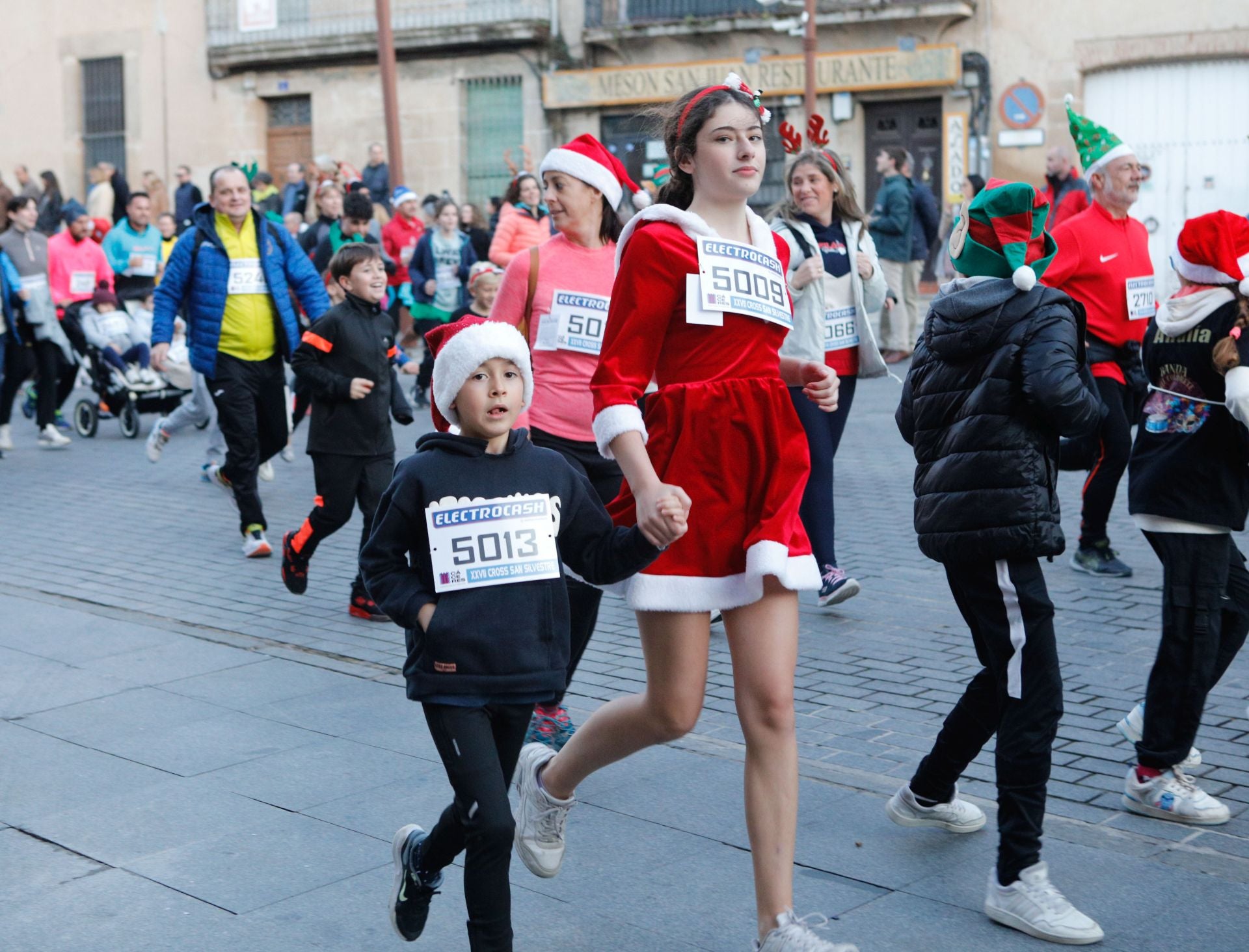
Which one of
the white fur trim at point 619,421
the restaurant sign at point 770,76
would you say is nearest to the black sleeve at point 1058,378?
the white fur trim at point 619,421

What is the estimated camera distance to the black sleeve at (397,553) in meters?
3.45

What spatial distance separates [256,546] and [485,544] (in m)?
5.81

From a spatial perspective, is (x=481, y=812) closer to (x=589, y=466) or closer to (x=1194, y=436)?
(x=589, y=466)

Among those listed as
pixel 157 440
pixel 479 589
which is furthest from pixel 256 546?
pixel 479 589

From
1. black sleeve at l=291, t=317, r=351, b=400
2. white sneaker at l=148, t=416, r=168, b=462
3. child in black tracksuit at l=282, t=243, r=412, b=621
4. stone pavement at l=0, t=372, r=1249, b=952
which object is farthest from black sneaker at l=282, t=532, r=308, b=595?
white sneaker at l=148, t=416, r=168, b=462

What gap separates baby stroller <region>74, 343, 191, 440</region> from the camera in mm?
14570

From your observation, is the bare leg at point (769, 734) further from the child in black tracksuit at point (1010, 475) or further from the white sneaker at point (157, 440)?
the white sneaker at point (157, 440)

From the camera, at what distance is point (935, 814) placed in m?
4.39

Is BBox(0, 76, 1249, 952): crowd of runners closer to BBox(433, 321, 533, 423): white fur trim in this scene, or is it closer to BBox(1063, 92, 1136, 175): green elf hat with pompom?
BBox(433, 321, 533, 423): white fur trim

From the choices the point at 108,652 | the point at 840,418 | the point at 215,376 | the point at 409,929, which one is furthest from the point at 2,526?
the point at 409,929

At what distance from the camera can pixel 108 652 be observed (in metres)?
6.79

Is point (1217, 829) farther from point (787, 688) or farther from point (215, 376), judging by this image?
point (215, 376)

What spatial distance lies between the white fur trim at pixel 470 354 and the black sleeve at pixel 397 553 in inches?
9.9

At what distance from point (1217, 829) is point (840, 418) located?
3.44 meters
